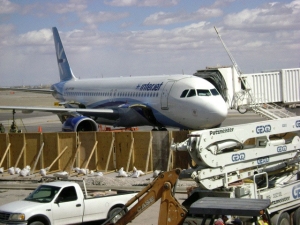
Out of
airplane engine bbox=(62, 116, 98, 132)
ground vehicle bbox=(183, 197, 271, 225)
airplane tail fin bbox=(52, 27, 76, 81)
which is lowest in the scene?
ground vehicle bbox=(183, 197, 271, 225)

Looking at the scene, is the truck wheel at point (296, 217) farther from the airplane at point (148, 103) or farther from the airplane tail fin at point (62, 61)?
the airplane tail fin at point (62, 61)

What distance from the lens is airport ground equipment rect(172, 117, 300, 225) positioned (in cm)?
1141

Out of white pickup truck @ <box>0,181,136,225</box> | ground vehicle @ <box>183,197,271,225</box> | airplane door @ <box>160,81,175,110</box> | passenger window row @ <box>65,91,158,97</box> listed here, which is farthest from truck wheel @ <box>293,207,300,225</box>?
passenger window row @ <box>65,91,158,97</box>

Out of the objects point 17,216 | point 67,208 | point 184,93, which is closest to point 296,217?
point 67,208

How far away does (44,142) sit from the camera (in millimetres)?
26391

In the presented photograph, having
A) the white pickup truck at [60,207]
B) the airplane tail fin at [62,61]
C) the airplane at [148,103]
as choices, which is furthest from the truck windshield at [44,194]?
the airplane tail fin at [62,61]

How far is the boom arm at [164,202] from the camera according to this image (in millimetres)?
10953

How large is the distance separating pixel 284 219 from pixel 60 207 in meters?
5.35

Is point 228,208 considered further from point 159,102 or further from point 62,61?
point 62,61

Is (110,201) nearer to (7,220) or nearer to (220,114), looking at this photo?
(7,220)

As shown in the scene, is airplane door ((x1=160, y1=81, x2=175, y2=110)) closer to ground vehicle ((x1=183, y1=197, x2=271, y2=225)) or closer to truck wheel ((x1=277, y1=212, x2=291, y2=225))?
truck wheel ((x1=277, y1=212, x2=291, y2=225))

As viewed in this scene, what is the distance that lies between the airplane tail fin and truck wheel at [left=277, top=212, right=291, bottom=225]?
34240mm

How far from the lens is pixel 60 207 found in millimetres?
14273

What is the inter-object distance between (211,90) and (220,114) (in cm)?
164
